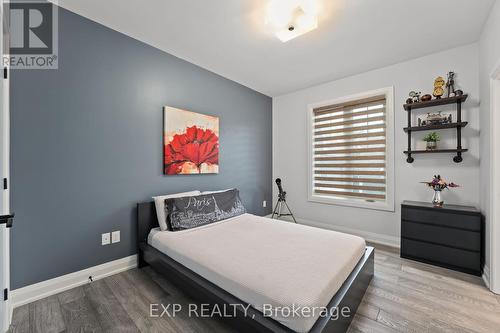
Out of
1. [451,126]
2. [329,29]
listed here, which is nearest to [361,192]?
[451,126]

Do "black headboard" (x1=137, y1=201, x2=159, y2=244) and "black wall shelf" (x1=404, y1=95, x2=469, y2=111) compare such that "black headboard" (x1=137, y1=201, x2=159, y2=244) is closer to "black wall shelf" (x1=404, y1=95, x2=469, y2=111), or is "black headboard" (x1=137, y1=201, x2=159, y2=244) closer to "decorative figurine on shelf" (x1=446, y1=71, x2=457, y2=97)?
"black wall shelf" (x1=404, y1=95, x2=469, y2=111)

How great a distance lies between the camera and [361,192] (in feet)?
11.3

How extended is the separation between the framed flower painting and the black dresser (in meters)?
2.73

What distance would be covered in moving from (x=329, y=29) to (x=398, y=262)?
9.32ft

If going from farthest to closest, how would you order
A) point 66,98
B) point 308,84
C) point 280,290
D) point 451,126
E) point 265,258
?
point 308,84, point 451,126, point 66,98, point 265,258, point 280,290

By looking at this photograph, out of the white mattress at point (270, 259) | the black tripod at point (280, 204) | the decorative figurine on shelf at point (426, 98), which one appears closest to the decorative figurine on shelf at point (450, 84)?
the decorative figurine on shelf at point (426, 98)

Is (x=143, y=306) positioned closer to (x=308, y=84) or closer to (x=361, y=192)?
(x=361, y=192)

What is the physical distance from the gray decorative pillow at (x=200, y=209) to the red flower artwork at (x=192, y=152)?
50 cm

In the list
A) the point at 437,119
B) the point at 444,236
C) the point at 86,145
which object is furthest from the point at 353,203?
the point at 86,145

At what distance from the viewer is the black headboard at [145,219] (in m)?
2.43

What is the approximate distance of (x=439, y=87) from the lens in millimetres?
2621

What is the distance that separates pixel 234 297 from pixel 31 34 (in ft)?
9.32

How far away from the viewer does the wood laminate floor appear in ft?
5.00

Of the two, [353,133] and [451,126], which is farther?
[353,133]
